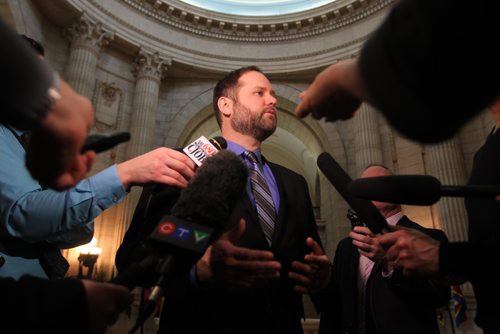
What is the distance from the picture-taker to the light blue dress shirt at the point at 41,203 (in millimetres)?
1447

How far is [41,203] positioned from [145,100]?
1104 cm

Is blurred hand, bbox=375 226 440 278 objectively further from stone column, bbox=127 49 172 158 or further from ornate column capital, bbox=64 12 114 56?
ornate column capital, bbox=64 12 114 56

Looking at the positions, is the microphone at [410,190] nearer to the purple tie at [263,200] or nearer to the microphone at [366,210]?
the microphone at [366,210]

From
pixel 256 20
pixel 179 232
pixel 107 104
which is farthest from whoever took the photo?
pixel 256 20

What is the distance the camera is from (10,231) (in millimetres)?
1483

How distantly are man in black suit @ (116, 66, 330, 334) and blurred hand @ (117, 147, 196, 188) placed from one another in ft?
0.87

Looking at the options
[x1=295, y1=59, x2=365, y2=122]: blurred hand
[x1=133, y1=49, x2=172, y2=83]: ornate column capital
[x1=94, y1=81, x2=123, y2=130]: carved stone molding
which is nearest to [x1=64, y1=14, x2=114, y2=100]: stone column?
[x1=94, y1=81, x2=123, y2=130]: carved stone molding

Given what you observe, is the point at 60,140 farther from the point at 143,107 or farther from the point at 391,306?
the point at 143,107

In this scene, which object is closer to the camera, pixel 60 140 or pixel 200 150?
pixel 60 140

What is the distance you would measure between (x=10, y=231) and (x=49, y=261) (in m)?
0.31

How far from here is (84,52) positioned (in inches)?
426

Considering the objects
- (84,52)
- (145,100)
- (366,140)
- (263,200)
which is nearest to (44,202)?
(263,200)

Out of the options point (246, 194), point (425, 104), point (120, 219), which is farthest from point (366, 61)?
point (120, 219)

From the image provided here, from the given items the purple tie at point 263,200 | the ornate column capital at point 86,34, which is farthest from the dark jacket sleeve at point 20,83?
the ornate column capital at point 86,34
